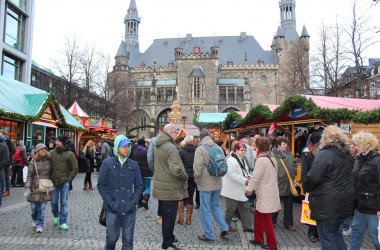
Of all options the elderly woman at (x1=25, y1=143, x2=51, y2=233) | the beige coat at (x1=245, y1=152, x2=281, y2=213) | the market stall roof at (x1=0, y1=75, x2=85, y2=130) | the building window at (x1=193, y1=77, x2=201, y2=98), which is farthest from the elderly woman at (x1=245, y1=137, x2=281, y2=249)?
the building window at (x1=193, y1=77, x2=201, y2=98)

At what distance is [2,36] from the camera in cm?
2055

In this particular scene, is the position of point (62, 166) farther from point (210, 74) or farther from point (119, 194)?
point (210, 74)

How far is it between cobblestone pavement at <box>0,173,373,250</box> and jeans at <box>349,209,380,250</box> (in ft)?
3.39

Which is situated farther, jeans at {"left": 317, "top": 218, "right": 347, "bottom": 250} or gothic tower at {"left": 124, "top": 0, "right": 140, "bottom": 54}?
gothic tower at {"left": 124, "top": 0, "right": 140, "bottom": 54}

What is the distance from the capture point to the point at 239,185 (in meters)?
5.76

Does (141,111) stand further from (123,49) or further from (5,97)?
(5,97)

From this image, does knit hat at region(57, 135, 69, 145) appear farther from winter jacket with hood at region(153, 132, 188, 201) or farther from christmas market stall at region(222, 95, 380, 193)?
christmas market stall at region(222, 95, 380, 193)

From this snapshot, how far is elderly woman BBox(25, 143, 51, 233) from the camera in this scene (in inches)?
227

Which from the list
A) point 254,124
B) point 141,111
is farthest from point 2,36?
point 141,111

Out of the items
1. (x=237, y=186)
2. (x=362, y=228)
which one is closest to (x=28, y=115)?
(x=237, y=186)

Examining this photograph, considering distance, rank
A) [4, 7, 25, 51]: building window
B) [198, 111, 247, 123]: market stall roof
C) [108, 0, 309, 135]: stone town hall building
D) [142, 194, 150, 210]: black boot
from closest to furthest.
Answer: [142, 194, 150, 210]: black boot
[198, 111, 247, 123]: market stall roof
[4, 7, 25, 51]: building window
[108, 0, 309, 135]: stone town hall building

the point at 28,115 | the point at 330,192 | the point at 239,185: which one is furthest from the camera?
the point at 28,115

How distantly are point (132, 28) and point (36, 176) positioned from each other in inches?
2659

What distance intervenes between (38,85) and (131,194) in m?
29.7
